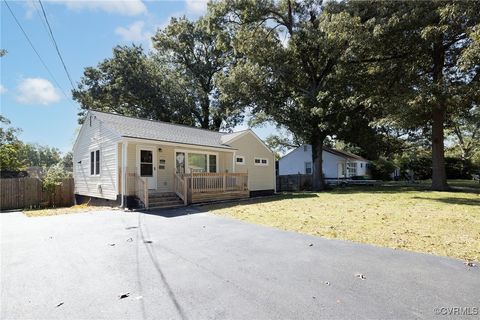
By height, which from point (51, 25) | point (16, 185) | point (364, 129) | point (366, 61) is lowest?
point (16, 185)

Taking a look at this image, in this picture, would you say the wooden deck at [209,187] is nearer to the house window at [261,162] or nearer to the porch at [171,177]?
the porch at [171,177]

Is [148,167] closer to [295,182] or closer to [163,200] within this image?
[163,200]

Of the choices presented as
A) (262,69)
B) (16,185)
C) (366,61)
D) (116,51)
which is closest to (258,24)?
(262,69)

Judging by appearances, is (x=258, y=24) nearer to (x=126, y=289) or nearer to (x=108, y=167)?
(x=108, y=167)

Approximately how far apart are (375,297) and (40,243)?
6487 mm

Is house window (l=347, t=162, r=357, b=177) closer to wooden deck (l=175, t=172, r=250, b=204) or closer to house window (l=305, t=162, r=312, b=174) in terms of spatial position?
house window (l=305, t=162, r=312, b=174)

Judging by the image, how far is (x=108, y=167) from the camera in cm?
1241

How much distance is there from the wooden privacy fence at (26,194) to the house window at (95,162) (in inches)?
77.7

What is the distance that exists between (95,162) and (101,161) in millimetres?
1100

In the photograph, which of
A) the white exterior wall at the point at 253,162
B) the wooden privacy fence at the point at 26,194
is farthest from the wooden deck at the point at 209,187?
the wooden privacy fence at the point at 26,194

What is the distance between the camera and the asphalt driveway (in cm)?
293

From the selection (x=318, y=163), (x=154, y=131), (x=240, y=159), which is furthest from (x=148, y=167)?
(x=318, y=163)

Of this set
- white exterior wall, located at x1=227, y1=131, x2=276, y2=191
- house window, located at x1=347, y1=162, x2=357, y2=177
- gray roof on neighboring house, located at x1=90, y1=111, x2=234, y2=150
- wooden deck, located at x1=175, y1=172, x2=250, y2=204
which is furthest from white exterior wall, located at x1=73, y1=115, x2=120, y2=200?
house window, located at x1=347, y1=162, x2=357, y2=177

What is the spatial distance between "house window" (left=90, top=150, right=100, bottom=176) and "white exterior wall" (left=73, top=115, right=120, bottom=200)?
208 millimetres
